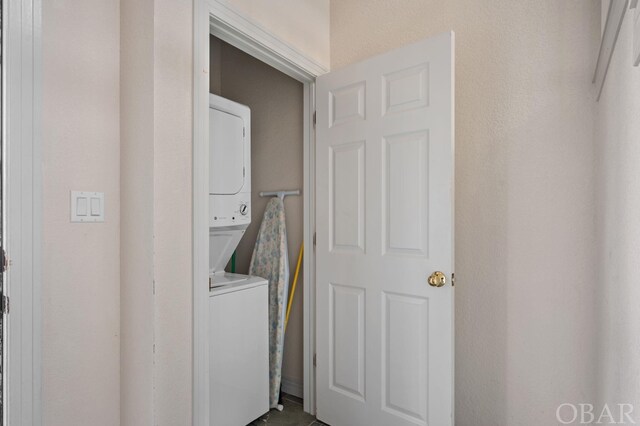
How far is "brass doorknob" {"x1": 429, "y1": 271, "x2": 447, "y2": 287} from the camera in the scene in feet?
5.13

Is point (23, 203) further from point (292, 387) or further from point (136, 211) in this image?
point (292, 387)

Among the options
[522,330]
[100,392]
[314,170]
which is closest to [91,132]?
[100,392]

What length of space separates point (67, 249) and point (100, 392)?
0.57 metres

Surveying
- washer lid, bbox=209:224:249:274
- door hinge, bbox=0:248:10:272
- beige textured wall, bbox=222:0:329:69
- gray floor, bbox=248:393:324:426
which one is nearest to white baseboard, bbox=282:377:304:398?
gray floor, bbox=248:393:324:426

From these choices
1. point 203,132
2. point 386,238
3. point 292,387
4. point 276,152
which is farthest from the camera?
point 276,152

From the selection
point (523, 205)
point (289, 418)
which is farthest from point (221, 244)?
point (523, 205)

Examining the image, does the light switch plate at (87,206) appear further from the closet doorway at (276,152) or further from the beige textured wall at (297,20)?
Answer: the closet doorway at (276,152)

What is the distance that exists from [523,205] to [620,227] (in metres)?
0.63

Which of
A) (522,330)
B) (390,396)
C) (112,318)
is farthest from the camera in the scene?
(390,396)

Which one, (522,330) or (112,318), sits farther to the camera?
(522,330)

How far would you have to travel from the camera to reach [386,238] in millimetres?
1780

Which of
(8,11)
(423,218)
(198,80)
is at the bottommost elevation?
(423,218)

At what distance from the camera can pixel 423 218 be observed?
1.65m

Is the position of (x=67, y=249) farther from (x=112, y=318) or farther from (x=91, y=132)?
(x=91, y=132)
